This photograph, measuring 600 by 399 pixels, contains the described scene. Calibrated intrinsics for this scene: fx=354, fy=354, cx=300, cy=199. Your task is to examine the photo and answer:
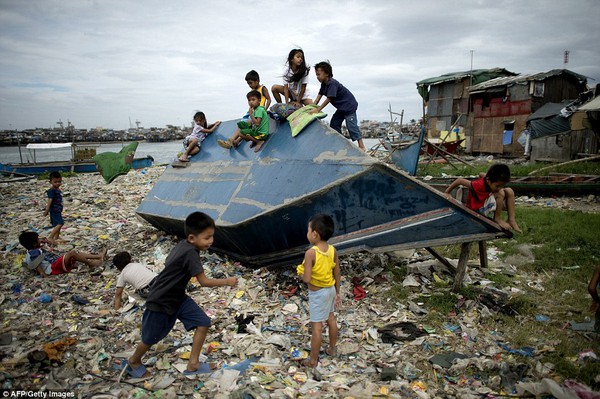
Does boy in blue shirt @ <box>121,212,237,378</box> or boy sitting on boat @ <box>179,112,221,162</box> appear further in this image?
boy sitting on boat @ <box>179,112,221,162</box>

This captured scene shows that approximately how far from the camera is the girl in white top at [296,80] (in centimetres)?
531

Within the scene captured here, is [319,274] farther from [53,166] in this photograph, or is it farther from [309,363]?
[53,166]

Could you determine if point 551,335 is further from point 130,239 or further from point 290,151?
point 130,239

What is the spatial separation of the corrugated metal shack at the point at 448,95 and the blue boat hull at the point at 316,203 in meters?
19.1

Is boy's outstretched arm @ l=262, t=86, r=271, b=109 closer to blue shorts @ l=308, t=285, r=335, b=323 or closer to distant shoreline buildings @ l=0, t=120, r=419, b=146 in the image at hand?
blue shorts @ l=308, t=285, r=335, b=323

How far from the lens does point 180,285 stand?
257cm

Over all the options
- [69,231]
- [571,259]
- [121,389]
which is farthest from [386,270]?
[69,231]

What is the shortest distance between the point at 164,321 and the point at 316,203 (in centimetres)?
185

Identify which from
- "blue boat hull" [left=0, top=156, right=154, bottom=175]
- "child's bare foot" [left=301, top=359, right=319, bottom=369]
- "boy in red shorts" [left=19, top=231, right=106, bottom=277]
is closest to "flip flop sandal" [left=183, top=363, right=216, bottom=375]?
"child's bare foot" [left=301, top=359, right=319, bottom=369]

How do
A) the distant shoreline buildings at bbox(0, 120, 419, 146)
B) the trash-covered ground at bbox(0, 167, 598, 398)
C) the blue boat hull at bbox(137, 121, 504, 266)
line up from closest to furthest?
the trash-covered ground at bbox(0, 167, 598, 398) → the blue boat hull at bbox(137, 121, 504, 266) → the distant shoreline buildings at bbox(0, 120, 419, 146)

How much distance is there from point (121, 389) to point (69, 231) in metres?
5.29

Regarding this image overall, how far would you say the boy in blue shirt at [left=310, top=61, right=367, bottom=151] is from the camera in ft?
16.8

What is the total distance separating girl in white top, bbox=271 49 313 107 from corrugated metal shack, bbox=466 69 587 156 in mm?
17560

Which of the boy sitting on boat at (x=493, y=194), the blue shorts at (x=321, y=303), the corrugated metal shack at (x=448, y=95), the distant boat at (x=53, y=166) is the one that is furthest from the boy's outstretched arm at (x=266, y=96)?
the corrugated metal shack at (x=448, y=95)
